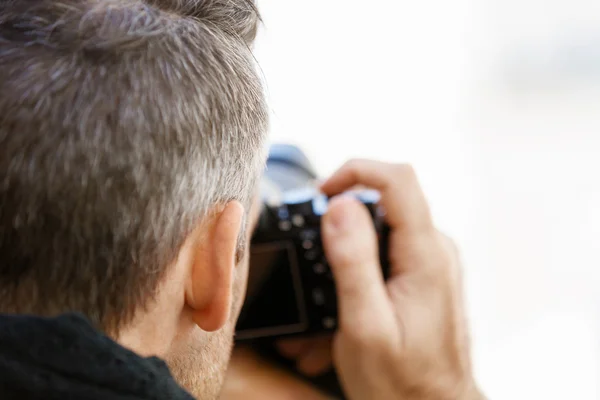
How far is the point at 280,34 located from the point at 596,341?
0.70m

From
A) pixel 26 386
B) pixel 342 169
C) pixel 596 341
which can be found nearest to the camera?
pixel 26 386

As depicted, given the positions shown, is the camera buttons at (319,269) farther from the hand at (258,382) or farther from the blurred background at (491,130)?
the blurred background at (491,130)

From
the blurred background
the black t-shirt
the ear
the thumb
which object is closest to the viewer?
the black t-shirt

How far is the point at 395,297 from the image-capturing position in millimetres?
586

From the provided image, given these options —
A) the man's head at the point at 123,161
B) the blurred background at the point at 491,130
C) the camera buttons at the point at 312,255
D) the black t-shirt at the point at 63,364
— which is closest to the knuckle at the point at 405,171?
the camera buttons at the point at 312,255

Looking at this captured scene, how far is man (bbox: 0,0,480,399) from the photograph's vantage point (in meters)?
0.29

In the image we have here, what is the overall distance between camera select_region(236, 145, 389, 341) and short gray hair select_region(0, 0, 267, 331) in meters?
0.18

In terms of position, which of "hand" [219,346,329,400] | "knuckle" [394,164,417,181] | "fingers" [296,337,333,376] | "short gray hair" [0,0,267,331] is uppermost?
"short gray hair" [0,0,267,331]

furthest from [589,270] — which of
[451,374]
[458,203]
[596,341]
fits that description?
[451,374]

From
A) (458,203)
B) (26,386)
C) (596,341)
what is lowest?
(596,341)

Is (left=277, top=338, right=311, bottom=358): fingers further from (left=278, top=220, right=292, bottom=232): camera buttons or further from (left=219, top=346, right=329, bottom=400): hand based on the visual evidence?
(left=278, top=220, right=292, bottom=232): camera buttons

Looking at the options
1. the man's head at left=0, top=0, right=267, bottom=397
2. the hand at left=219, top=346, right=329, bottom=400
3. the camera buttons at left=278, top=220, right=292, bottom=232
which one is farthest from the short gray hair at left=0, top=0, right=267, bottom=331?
the hand at left=219, top=346, right=329, bottom=400

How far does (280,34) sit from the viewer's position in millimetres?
1028

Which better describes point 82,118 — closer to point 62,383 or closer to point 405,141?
point 62,383
